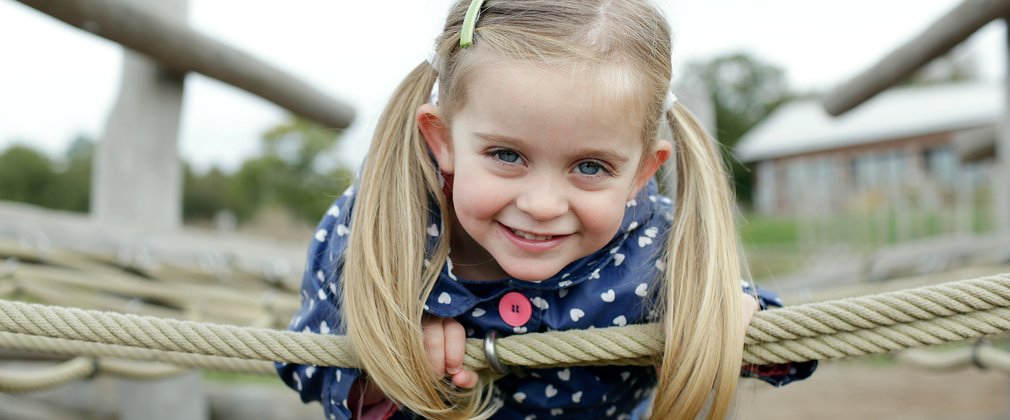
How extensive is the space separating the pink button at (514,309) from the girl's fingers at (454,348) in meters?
0.06

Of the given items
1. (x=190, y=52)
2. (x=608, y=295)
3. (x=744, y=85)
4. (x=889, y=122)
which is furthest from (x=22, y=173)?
(x=744, y=85)

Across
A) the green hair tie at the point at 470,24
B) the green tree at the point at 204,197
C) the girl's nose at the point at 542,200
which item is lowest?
the green tree at the point at 204,197

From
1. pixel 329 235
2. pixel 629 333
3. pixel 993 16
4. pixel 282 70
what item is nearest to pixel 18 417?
pixel 282 70

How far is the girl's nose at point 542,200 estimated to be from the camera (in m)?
0.94

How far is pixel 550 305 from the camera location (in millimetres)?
1185

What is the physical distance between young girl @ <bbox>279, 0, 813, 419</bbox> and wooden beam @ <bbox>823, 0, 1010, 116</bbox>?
3.66 feet

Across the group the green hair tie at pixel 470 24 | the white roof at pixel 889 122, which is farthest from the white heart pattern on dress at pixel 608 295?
the white roof at pixel 889 122

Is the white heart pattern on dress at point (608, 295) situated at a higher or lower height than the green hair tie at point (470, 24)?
lower

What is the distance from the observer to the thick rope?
99cm

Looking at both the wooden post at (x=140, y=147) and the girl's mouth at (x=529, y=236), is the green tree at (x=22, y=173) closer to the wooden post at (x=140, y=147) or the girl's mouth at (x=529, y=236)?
the wooden post at (x=140, y=147)

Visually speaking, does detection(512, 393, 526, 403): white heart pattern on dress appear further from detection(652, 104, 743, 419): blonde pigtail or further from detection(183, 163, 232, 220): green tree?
detection(183, 163, 232, 220): green tree

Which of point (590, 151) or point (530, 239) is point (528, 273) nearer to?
point (530, 239)

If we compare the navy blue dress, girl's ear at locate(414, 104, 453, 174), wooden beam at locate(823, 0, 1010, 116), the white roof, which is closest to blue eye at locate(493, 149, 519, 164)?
girl's ear at locate(414, 104, 453, 174)

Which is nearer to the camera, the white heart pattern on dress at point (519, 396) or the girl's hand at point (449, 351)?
the girl's hand at point (449, 351)
